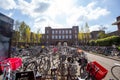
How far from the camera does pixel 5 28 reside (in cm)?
714

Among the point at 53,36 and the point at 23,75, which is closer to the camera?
the point at 23,75

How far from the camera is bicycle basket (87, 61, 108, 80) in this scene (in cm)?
393

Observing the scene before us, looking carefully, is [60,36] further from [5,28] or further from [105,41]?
[5,28]

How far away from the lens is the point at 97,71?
410 cm

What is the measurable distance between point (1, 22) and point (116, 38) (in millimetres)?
19396

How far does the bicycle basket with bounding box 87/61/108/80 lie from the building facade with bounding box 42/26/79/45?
7650 cm

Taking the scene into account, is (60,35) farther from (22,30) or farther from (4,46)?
(4,46)

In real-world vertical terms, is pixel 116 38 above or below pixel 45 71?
above

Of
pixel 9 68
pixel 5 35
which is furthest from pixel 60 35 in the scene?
pixel 9 68

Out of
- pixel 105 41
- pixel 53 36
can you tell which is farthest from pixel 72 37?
pixel 105 41

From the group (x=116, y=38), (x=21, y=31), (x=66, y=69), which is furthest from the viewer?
(x=21, y=31)

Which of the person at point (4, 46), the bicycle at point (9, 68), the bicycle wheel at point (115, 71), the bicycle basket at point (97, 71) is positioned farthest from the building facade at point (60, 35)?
the bicycle at point (9, 68)

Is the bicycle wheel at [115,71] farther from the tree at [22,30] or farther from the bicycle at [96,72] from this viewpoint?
the tree at [22,30]

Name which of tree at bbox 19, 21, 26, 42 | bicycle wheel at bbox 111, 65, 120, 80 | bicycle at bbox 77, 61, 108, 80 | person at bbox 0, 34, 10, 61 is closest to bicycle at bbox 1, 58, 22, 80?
bicycle at bbox 77, 61, 108, 80
